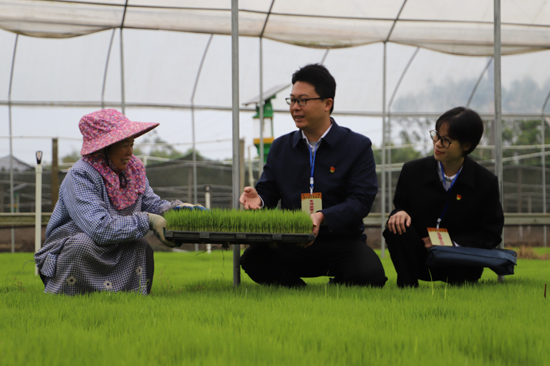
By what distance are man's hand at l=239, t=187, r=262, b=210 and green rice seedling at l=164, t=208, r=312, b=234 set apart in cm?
34

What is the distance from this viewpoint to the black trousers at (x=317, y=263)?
10.0ft

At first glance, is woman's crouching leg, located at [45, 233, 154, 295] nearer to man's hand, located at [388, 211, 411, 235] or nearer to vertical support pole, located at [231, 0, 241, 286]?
vertical support pole, located at [231, 0, 241, 286]

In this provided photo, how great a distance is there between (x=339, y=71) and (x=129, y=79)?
349 cm

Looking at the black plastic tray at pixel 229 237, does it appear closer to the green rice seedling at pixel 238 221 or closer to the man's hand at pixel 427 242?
the green rice seedling at pixel 238 221

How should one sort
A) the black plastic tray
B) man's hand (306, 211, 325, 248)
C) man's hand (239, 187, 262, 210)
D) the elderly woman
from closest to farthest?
1. the black plastic tray
2. the elderly woman
3. man's hand (306, 211, 325, 248)
4. man's hand (239, 187, 262, 210)

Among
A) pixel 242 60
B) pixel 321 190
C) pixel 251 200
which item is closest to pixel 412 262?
pixel 321 190

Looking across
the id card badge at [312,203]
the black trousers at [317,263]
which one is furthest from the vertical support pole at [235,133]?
the id card badge at [312,203]

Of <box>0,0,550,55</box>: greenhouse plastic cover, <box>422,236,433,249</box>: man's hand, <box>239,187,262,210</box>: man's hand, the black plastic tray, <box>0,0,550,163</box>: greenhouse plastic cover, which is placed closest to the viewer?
the black plastic tray

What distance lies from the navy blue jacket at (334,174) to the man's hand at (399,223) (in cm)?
18

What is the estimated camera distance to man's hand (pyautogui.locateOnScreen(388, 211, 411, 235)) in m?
3.12

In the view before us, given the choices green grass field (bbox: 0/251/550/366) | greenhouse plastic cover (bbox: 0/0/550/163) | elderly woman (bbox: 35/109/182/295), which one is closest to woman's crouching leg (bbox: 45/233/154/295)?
elderly woman (bbox: 35/109/182/295)

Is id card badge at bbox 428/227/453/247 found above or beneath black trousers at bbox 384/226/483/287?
above

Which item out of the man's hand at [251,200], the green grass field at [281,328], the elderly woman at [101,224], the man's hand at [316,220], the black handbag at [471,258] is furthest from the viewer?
the man's hand at [251,200]

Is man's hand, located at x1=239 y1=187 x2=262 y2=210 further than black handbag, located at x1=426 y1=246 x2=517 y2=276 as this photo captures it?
Yes
